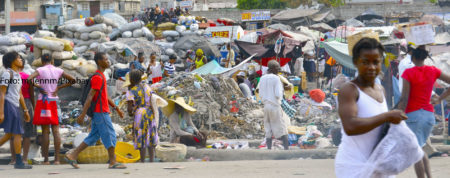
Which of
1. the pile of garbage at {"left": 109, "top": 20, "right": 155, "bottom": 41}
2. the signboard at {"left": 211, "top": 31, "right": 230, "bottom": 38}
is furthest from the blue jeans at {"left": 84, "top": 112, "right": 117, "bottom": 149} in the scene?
the signboard at {"left": 211, "top": 31, "right": 230, "bottom": 38}

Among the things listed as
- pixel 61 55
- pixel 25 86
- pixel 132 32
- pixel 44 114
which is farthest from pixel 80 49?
pixel 44 114

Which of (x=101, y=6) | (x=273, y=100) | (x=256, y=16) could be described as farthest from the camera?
(x=101, y=6)

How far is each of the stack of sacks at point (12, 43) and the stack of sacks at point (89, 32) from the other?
184 cm

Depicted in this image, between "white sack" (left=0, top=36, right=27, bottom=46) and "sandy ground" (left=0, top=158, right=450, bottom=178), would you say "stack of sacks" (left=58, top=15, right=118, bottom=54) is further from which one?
"sandy ground" (left=0, top=158, right=450, bottom=178)

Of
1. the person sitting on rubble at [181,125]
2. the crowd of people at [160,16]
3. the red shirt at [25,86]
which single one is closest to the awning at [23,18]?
the crowd of people at [160,16]

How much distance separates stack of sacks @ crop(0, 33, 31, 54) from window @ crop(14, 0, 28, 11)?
38.6 m

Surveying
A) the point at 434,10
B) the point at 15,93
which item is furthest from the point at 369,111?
the point at 434,10

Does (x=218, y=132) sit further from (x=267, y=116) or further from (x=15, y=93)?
(x=15, y=93)

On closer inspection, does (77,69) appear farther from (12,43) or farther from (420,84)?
(420,84)

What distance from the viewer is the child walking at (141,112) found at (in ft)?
25.0

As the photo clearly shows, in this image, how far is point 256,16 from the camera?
4053 centimetres

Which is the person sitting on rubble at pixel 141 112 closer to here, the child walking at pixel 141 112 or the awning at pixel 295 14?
the child walking at pixel 141 112

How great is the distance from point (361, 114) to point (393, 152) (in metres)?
0.25

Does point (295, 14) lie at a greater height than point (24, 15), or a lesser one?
greater
